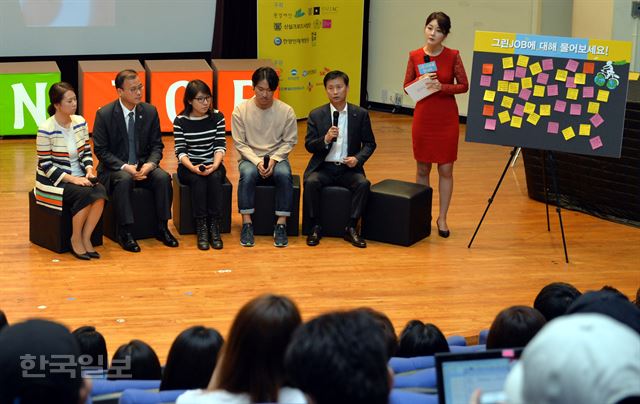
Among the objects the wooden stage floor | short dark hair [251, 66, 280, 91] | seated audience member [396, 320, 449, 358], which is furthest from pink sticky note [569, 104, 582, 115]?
seated audience member [396, 320, 449, 358]

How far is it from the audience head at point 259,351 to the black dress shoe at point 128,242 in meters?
4.21

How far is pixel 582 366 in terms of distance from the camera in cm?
164

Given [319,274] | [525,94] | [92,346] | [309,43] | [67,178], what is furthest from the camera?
[309,43]

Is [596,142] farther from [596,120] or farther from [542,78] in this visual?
[542,78]

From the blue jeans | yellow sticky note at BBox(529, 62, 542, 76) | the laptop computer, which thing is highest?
yellow sticky note at BBox(529, 62, 542, 76)

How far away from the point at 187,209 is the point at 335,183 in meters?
1.03

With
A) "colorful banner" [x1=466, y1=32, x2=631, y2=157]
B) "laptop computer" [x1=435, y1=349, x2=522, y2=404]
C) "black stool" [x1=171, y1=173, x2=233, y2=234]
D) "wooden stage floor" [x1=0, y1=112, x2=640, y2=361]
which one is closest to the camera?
"laptop computer" [x1=435, y1=349, x2=522, y2=404]

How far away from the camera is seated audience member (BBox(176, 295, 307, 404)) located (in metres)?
2.46

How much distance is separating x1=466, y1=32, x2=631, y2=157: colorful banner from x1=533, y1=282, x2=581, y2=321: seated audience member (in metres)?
2.65

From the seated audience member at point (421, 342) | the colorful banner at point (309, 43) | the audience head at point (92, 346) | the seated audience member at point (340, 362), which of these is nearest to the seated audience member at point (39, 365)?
the seated audience member at point (340, 362)

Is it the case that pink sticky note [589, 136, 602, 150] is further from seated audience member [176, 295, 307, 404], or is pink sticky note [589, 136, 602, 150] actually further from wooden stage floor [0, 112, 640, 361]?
seated audience member [176, 295, 307, 404]

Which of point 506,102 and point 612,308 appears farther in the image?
point 506,102

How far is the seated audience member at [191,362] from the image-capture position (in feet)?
10.4

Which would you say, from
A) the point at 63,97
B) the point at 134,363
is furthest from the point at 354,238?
the point at 134,363
